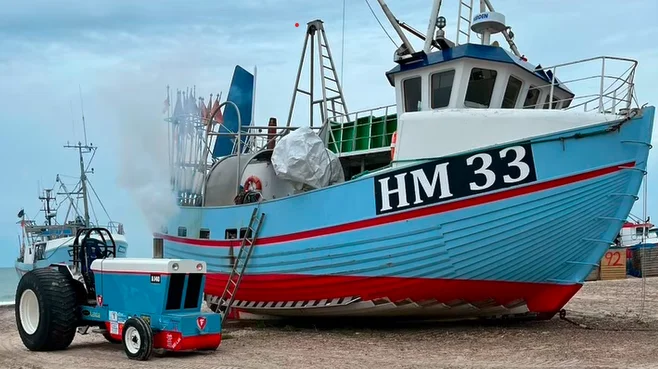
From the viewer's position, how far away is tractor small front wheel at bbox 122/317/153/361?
27.7 feet

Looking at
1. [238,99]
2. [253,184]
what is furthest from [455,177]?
[238,99]

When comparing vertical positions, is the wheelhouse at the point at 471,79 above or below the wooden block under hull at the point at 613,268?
above

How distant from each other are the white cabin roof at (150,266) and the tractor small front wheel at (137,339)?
686 mm

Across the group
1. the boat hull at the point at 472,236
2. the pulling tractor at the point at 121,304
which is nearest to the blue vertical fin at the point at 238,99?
the boat hull at the point at 472,236

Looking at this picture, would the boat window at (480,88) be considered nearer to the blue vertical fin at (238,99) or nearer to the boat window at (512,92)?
the boat window at (512,92)

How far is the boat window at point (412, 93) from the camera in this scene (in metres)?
11.6

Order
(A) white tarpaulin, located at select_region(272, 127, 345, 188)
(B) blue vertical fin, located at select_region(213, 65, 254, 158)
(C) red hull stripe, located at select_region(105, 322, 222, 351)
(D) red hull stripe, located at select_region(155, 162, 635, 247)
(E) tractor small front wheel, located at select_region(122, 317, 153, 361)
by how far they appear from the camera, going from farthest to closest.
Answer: (B) blue vertical fin, located at select_region(213, 65, 254, 158), (A) white tarpaulin, located at select_region(272, 127, 345, 188), (D) red hull stripe, located at select_region(155, 162, 635, 247), (C) red hull stripe, located at select_region(105, 322, 222, 351), (E) tractor small front wheel, located at select_region(122, 317, 153, 361)

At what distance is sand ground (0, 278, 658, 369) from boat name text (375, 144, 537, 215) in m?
2.08

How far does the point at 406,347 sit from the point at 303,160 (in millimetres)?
3679

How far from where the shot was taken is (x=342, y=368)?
7.73 metres

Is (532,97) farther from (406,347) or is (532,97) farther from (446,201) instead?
(406,347)

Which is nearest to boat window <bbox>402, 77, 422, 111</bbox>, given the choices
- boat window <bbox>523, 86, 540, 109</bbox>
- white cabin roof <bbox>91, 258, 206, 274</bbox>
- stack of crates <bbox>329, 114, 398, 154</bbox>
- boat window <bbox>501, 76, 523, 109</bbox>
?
stack of crates <bbox>329, 114, 398, 154</bbox>

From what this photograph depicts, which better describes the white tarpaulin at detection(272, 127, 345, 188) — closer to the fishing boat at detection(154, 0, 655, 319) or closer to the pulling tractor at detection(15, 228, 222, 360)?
the fishing boat at detection(154, 0, 655, 319)

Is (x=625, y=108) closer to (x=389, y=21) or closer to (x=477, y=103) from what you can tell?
(x=477, y=103)
